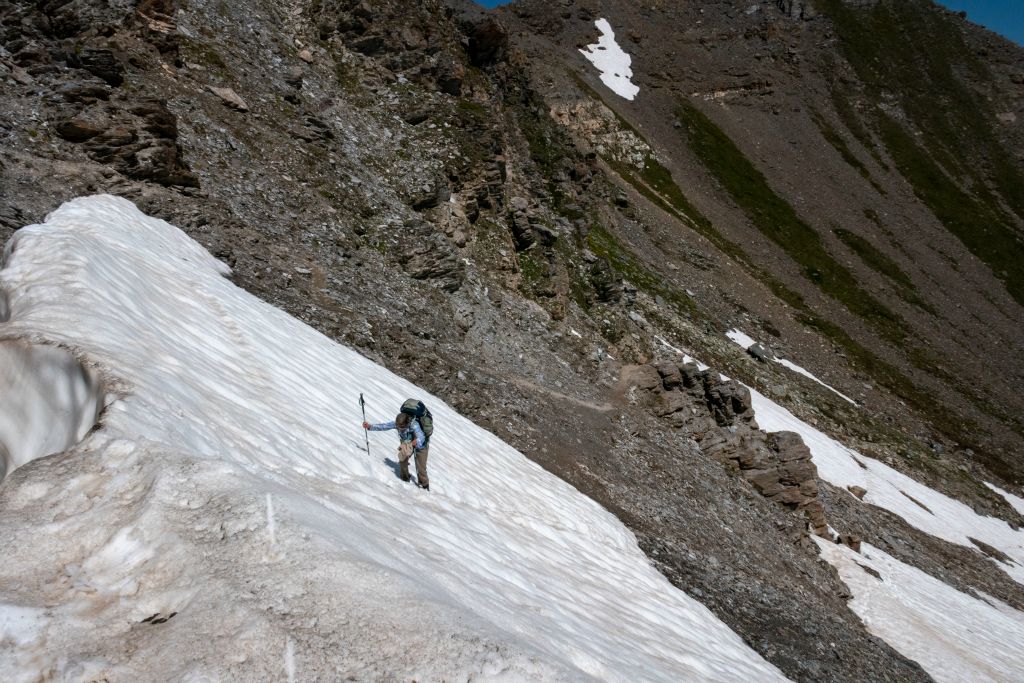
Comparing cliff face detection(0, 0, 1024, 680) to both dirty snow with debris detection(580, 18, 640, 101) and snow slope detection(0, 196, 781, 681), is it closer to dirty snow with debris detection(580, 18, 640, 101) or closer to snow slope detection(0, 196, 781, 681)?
snow slope detection(0, 196, 781, 681)

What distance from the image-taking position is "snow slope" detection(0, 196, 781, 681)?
13.4 ft

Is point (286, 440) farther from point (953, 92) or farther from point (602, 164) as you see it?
point (953, 92)

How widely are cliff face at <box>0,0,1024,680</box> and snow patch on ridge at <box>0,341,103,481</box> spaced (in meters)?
12.1

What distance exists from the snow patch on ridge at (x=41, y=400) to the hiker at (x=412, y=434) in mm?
5060

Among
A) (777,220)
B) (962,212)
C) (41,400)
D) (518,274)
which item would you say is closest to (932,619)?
(518,274)

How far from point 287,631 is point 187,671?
0.60m

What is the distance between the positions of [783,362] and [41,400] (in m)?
58.5

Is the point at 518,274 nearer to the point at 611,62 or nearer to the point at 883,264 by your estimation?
the point at 883,264

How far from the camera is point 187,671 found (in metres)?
3.79

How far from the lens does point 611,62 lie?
115 m

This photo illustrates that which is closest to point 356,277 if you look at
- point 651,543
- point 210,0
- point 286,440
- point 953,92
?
point 651,543

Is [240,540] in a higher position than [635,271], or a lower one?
lower

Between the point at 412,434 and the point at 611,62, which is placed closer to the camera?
the point at 412,434

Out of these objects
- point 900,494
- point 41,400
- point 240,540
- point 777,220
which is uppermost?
point 777,220
